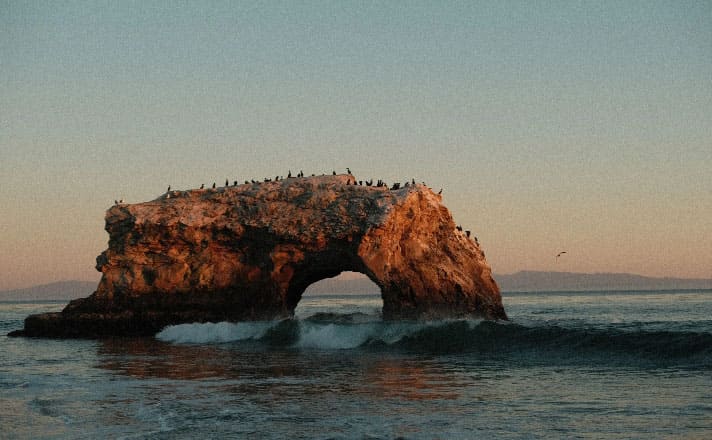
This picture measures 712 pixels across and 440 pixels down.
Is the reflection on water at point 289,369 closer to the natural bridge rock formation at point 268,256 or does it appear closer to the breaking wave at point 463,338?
the breaking wave at point 463,338

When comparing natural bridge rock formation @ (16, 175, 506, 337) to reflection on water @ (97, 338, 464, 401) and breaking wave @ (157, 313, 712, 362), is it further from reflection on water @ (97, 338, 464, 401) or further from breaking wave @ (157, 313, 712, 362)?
reflection on water @ (97, 338, 464, 401)

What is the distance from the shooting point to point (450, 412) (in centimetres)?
1222

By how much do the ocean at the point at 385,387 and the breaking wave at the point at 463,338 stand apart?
2.7 inches

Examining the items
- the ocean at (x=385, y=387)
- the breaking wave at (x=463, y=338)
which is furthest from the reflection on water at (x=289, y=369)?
the breaking wave at (x=463, y=338)

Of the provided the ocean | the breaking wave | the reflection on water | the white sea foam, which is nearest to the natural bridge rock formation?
the white sea foam

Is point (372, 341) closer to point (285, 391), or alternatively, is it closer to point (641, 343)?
point (641, 343)

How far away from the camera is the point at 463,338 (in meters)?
26.3

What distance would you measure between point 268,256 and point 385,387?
18.6 meters

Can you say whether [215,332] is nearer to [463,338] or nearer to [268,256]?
[268,256]

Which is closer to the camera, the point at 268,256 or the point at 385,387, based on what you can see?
the point at 385,387

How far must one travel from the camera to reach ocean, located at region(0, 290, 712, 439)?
1112cm

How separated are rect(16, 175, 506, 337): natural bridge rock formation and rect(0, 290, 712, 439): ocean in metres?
4.05

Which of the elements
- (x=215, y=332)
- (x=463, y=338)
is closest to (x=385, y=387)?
(x=463, y=338)

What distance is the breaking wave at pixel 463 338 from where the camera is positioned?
20391mm
